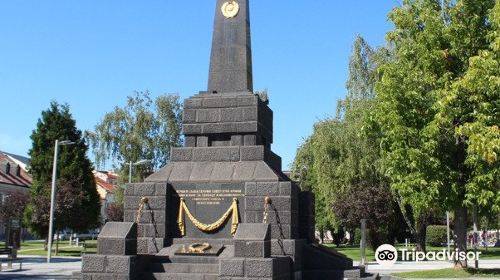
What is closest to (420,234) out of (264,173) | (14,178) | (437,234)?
(437,234)

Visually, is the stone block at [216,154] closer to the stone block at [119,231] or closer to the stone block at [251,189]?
the stone block at [251,189]

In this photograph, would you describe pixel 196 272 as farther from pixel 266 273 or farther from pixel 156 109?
pixel 156 109

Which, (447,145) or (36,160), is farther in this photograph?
(36,160)

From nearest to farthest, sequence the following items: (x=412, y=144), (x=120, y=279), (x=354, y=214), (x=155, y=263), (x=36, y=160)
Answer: (x=120, y=279), (x=155, y=263), (x=412, y=144), (x=354, y=214), (x=36, y=160)

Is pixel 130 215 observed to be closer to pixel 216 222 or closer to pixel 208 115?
pixel 216 222

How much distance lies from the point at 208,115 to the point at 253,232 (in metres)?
5.05

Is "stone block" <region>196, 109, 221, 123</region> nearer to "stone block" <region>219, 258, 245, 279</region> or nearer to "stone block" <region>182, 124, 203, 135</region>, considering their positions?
"stone block" <region>182, 124, 203, 135</region>

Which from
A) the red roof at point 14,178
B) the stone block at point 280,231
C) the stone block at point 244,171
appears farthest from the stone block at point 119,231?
the red roof at point 14,178

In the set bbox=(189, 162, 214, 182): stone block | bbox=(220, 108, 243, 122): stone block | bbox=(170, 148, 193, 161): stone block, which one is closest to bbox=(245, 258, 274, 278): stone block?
bbox=(189, 162, 214, 182): stone block

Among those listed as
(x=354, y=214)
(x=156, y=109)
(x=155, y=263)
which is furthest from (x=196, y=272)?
(x=156, y=109)

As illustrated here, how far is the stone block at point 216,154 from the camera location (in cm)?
1525

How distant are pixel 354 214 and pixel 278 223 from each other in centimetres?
2290

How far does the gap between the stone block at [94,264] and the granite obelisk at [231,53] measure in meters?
6.03

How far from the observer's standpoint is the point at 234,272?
11.3 meters
